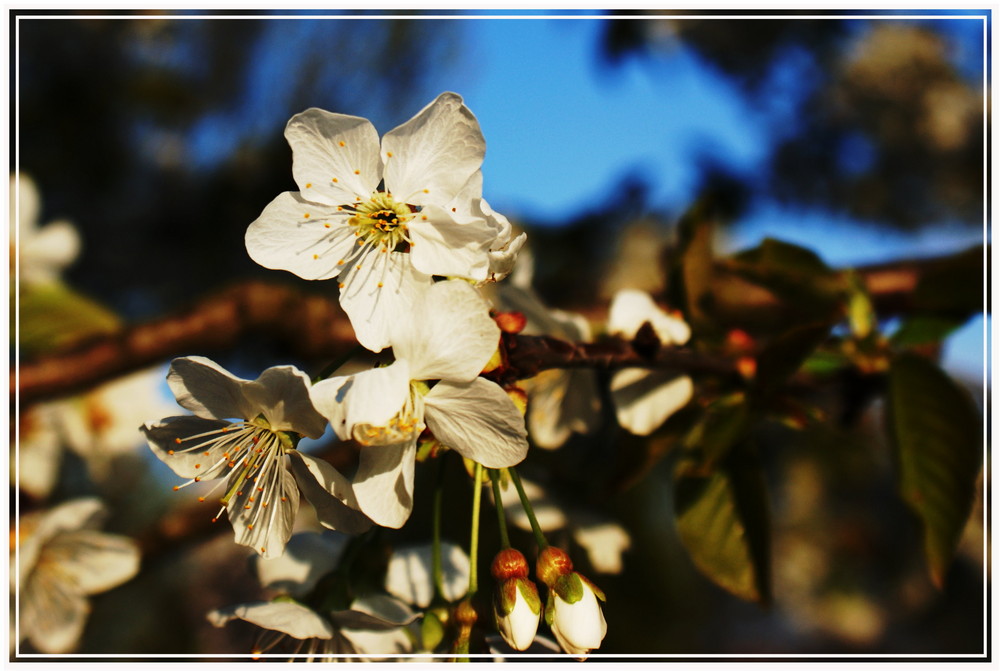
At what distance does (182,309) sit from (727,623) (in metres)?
2.46

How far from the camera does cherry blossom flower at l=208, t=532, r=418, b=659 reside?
565mm

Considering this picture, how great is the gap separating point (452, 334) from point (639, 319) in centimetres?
33

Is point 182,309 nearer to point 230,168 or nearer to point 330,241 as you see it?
point 330,241

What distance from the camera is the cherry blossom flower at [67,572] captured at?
0.96m

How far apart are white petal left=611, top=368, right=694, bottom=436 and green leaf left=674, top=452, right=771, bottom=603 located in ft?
0.26

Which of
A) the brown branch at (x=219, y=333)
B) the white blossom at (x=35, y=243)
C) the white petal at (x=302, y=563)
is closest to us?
the white petal at (x=302, y=563)

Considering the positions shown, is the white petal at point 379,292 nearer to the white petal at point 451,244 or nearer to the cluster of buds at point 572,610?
the white petal at point 451,244

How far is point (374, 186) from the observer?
0.56m

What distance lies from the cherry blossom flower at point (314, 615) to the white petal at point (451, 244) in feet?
0.95

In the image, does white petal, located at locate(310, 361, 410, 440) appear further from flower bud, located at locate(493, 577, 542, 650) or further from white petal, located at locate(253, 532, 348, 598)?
white petal, located at locate(253, 532, 348, 598)

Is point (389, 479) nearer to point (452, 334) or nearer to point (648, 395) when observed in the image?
point (452, 334)

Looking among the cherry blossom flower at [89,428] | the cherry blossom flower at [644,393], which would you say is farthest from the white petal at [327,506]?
the cherry blossom flower at [89,428]

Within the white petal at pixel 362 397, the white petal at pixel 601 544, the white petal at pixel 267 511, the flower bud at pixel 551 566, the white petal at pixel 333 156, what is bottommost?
the white petal at pixel 601 544

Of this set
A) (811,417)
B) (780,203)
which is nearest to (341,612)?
(811,417)
